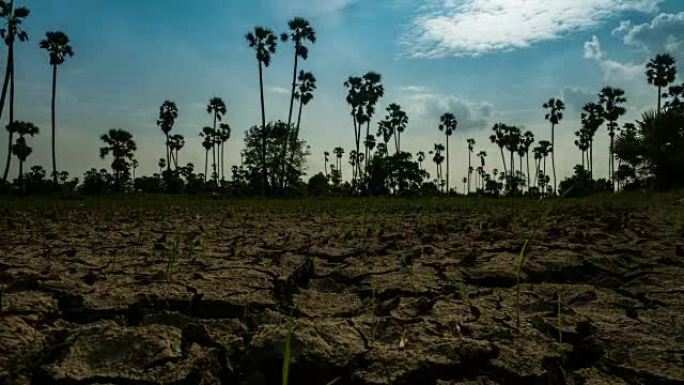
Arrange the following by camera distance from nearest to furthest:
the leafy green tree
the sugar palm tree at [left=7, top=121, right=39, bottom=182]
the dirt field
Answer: the dirt field → the leafy green tree → the sugar palm tree at [left=7, top=121, right=39, bottom=182]

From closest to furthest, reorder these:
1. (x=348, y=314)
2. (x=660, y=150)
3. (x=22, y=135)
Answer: (x=348, y=314)
(x=660, y=150)
(x=22, y=135)

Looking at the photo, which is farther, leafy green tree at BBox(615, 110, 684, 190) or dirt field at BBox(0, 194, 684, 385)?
leafy green tree at BBox(615, 110, 684, 190)

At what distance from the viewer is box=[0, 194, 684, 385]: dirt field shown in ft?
5.60

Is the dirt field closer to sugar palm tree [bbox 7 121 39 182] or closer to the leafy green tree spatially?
the leafy green tree

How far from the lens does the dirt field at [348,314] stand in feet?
5.60

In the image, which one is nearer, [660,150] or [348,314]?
[348,314]

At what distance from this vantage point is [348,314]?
2.52m

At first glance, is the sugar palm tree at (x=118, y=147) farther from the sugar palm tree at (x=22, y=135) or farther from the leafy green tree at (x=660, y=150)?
the leafy green tree at (x=660, y=150)

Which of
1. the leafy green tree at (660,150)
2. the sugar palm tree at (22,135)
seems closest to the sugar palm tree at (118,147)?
the sugar palm tree at (22,135)

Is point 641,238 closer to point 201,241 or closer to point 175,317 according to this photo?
point 201,241

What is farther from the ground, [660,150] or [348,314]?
[660,150]

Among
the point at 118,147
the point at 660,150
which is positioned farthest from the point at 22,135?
the point at 660,150

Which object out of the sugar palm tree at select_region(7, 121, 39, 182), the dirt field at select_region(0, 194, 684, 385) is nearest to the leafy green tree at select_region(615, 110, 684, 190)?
the dirt field at select_region(0, 194, 684, 385)

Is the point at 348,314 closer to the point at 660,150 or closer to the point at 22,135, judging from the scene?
the point at 660,150
